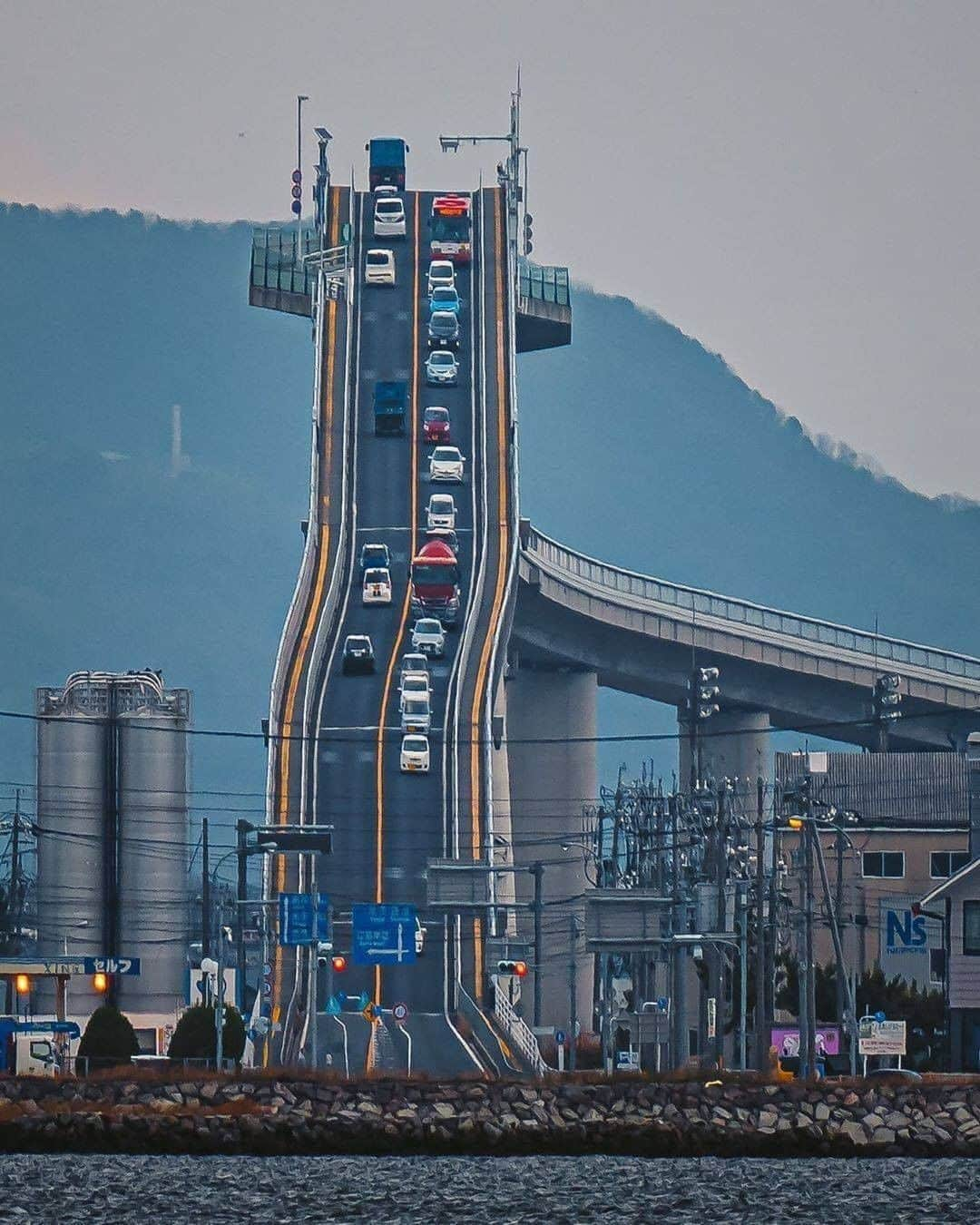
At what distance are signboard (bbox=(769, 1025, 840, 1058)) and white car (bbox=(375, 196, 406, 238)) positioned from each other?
69.4 m

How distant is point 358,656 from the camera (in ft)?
405

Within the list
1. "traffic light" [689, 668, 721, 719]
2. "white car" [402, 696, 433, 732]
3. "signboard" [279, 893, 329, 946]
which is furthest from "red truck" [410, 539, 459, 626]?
"signboard" [279, 893, 329, 946]

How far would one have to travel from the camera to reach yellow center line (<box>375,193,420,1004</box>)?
11594cm

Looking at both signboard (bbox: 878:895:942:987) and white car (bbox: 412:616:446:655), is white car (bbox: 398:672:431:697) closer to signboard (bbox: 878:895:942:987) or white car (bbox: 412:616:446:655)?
white car (bbox: 412:616:446:655)

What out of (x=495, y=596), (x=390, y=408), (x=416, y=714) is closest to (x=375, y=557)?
(x=495, y=596)

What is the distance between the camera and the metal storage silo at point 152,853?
124m

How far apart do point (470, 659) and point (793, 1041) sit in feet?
129

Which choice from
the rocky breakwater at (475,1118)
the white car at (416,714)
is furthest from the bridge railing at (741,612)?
the rocky breakwater at (475,1118)

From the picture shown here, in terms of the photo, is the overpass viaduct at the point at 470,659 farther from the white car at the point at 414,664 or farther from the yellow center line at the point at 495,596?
the white car at the point at 414,664

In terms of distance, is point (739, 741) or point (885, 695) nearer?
point (885, 695)

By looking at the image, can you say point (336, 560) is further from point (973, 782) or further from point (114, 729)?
point (973, 782)

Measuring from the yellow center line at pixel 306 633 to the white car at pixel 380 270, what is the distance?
7.80ft

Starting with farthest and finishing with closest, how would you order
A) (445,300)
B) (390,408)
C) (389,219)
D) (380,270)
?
(389,219) → (380,270) → (445,300) → (390,408)

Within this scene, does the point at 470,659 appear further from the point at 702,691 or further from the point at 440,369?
the point at 440,369
